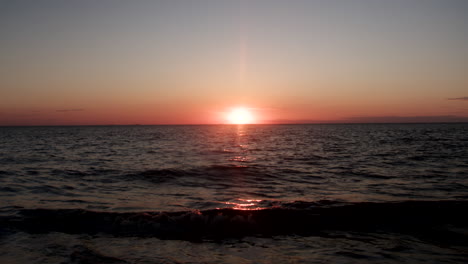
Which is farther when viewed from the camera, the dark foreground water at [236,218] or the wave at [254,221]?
the wave at [254,221]

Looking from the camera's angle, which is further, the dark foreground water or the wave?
the wave

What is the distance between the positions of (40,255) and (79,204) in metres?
4.55

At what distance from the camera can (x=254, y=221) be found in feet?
30.0

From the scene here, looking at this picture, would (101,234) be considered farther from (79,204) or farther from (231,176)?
(231,176)

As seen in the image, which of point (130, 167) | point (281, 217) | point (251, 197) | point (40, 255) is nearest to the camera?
point (40, 255)

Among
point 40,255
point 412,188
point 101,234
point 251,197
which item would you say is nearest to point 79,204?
point 101,234

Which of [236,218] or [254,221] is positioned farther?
[236,218]

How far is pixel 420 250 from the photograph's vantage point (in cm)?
686

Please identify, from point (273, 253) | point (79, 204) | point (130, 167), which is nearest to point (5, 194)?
point (79, 204)

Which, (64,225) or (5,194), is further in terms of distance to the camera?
(5,194)

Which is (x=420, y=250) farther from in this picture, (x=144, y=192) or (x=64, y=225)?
(x=144, y=192)

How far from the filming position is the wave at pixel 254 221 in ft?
27.3

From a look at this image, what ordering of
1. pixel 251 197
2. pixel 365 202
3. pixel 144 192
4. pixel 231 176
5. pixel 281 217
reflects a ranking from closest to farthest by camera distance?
pixel 281 217, pixel 365 202, pixel 251 197, pixel 144 192, pixel 231 176

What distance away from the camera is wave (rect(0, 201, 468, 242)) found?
832 cm
